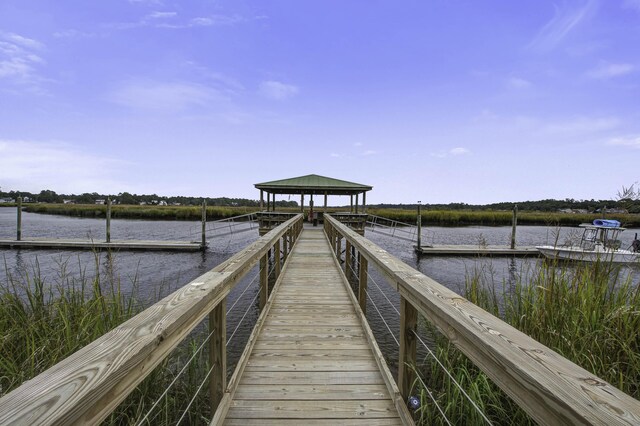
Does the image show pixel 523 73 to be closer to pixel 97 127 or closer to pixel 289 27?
pixel 289 27

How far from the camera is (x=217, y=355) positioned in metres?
1.83

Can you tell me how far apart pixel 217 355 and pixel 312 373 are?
902 mm

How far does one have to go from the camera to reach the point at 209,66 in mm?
18016

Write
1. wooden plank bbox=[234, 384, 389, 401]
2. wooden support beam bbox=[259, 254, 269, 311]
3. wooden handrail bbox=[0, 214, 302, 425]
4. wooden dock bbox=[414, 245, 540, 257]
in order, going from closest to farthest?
wooden handrail bbox=[0, 214, 302, 425]
wooden plank bbox=[234, 384, 389, 401]
wooden support beam bbox=[259, 254, 269, 311]
wooden dock bbox=[414, 245, 540, 257]

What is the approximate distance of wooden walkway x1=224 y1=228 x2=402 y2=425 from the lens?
1.91 metres

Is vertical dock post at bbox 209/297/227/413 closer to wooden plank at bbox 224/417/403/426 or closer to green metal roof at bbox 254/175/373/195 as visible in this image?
wooden plank at bbox 224/417/403/426

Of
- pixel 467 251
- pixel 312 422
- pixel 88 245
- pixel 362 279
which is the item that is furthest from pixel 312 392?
pixel 88 245

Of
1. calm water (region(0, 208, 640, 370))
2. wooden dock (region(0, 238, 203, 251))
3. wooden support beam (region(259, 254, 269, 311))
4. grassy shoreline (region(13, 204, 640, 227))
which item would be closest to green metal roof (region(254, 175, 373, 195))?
calm water (region(0, 208, 640, 370))

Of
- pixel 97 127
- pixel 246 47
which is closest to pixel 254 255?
pixel 246 47

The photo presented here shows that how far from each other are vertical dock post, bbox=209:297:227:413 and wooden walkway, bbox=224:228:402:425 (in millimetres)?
169

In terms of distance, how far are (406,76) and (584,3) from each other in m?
10.5

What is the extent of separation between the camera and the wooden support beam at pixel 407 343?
1.89 metres

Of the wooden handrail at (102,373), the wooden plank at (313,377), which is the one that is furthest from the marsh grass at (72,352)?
the wooden handrail at (102,373)

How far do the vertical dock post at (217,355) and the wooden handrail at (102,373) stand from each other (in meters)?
0.43
